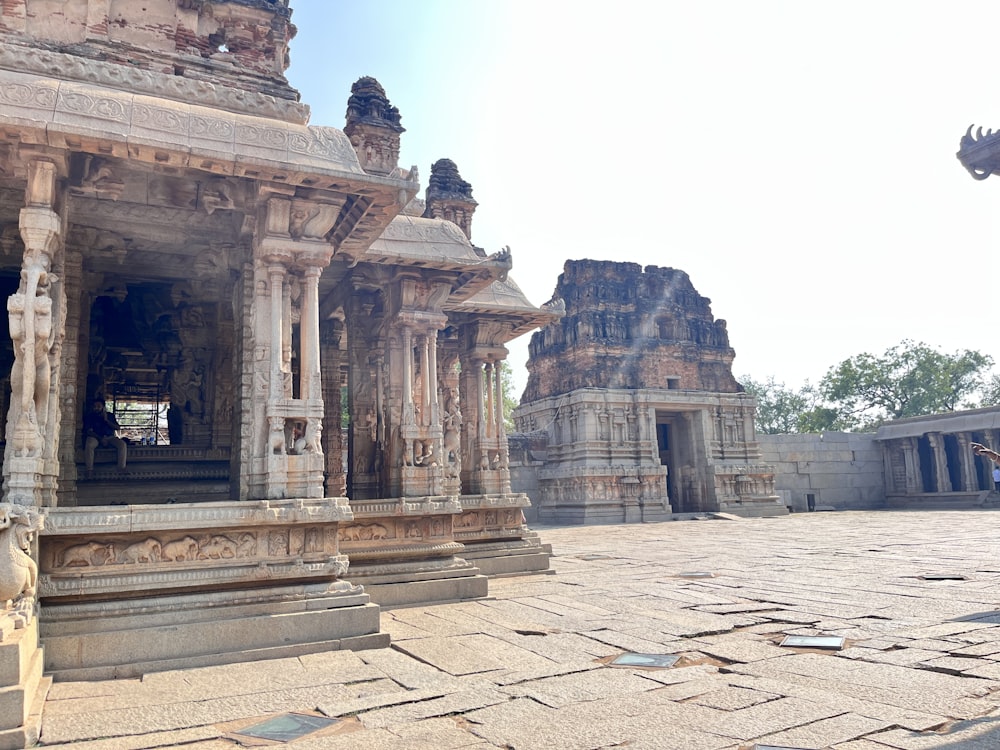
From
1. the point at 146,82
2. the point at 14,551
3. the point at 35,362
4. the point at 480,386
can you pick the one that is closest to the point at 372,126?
the point at 480,386

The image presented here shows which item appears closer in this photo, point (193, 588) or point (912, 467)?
point (193, 588)

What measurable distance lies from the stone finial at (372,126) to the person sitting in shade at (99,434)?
560 cm

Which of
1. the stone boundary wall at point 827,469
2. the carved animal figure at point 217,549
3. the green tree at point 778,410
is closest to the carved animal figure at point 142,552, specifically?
the carved animal figure at point 217,549

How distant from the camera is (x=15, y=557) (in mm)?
4379

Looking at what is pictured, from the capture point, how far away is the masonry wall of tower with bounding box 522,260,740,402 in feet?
85.3

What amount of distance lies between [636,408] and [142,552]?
21.0m

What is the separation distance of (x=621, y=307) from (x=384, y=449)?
1893cm

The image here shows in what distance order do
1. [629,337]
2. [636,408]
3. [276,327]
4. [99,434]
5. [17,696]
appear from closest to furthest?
[17,696]
[276,327]
[99,434]
[636,408]
[629,337]

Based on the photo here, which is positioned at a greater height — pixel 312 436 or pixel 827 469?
pixel 312 436

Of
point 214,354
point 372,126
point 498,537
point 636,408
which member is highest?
point 372,126

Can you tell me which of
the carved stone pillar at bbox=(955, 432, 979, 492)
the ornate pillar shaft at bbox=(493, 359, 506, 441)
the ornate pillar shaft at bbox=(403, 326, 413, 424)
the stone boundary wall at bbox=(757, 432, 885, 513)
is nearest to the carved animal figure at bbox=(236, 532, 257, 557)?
the ornate pillar shaft at bbox=(403, 326, 413, 424)

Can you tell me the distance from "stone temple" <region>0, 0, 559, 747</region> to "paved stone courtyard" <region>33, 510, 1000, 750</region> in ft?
1.68

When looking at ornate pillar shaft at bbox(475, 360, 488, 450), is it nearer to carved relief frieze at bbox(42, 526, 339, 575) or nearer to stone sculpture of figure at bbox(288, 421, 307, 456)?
stone sculpture of figure at bbox(288, 421, 307, 456)

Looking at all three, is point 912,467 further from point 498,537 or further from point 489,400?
point 498,537
